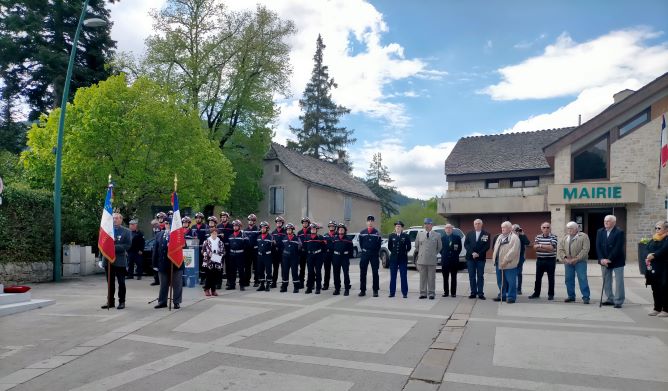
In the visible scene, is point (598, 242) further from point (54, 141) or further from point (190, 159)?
point (54, 141)

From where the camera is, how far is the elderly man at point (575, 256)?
10750 mm

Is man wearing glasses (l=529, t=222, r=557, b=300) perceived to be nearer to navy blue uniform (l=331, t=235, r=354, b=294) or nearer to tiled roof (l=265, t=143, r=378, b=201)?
navy blue uniform (l=331, t=235, r=354, b=294)

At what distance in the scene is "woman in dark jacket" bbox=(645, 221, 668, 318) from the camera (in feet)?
30.0

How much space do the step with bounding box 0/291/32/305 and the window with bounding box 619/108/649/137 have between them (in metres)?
25.8

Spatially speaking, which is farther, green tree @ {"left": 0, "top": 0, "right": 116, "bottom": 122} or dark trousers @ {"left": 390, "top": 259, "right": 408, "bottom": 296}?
green tree @ {"left": 0, "top": 0, "right": 116, "bottom": 122}

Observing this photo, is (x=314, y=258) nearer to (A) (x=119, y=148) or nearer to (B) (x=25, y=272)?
(B) (x=25, y=272)

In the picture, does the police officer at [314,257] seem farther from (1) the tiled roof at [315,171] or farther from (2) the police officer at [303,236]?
(1) the tiled roof at [315,171]

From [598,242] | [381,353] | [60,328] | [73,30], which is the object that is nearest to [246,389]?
[381,353]

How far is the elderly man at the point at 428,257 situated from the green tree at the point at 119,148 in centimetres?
1109

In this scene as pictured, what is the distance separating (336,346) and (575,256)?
663 cm

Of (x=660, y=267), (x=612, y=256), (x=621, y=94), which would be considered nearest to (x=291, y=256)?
(x=612, y=256)

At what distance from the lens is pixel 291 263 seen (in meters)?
12.8

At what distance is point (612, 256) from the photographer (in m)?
10.2

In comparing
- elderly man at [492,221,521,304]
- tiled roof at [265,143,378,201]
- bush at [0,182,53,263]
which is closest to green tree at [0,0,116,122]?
tiled roof at [265,143,378,201]
